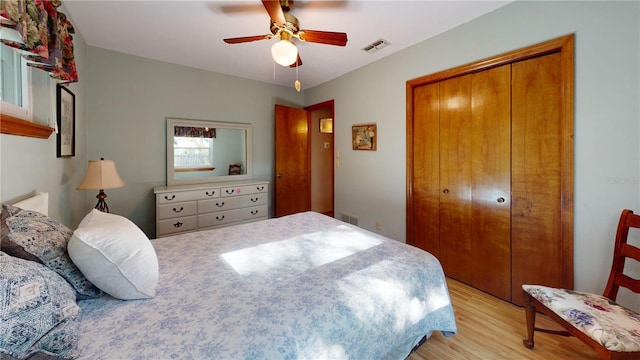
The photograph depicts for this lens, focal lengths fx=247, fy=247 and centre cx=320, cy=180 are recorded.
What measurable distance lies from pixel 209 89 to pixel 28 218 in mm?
2951

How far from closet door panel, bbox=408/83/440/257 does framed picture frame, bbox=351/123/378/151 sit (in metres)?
0.57

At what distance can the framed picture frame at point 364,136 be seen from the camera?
3.24m

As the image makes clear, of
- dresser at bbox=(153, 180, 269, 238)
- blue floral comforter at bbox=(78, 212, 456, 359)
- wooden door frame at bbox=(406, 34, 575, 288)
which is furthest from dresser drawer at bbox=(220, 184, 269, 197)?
wooden door frame at bbox=(406, 34, 575, 288)

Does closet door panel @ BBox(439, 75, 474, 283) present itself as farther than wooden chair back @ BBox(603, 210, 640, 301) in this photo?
Yes

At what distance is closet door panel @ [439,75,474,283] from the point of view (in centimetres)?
237

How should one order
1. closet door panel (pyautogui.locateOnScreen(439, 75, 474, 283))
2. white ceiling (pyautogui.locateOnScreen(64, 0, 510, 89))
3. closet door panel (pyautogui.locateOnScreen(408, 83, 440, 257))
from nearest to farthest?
1. white ceiling (pyautogui.locateOnScreen(64, 0, 510, 89))
2. closet door panel (pyautogui.locateOnScreen(439, 75, 474, 283))
3. closet door panel (pyautogui.locateOnScreen(408, 83, 440, 257))

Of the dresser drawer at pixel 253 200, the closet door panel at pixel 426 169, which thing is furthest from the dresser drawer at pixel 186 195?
the closet door panel at pixel 426 169

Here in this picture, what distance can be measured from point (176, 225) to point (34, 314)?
101 inches

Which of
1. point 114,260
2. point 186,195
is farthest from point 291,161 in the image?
point 114,260

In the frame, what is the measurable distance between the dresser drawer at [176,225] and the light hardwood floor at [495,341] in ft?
8.99

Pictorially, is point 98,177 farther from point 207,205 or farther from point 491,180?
point 491,180

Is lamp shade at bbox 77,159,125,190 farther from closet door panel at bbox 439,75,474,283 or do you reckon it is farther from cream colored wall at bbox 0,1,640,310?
closet door panel at bbox 439,75,474,283

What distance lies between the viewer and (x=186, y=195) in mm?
3053

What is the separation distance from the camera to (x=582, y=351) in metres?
1.59
